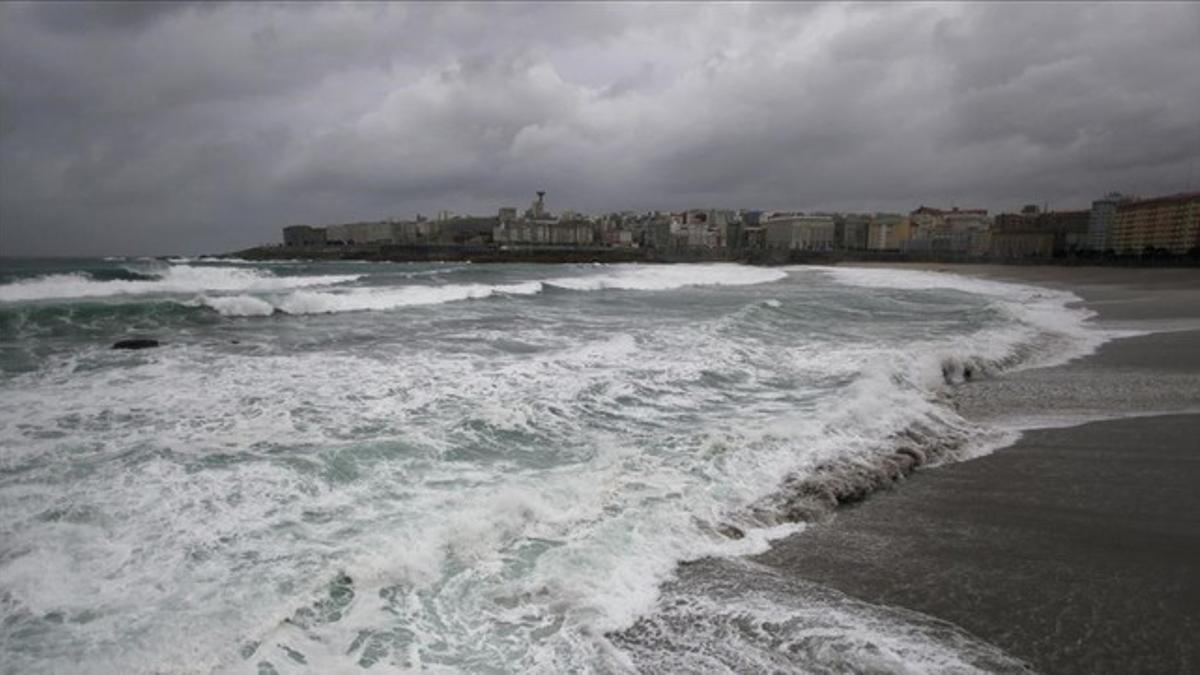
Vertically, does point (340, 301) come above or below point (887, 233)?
below

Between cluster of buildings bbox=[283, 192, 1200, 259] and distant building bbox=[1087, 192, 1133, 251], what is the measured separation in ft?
0.56

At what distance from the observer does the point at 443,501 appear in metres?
5.39

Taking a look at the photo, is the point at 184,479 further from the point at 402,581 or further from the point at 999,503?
the point at 999,503

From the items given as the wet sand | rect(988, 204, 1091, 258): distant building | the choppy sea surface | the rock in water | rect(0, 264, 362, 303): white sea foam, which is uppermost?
rect(988, 204, 1091, 258): distant building

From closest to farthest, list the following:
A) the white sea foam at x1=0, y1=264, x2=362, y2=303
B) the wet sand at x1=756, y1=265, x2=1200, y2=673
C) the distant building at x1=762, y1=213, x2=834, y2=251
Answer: the wet sand at x1=756, y1=265, x2=1200, y2=673, the white sea foam at x1=0, y1=264, x2=362, y2=303, the distant building at x1=762, y1=213, x2=834, y2=251

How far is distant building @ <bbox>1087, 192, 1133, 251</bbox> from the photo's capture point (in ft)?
382

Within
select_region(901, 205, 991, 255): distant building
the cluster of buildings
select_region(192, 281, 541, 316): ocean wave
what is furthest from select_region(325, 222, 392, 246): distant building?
select_region(192, 281, 541, 316): ocean wave

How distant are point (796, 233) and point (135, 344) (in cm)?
15111

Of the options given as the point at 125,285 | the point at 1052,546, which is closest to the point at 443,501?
the point at 1052,546

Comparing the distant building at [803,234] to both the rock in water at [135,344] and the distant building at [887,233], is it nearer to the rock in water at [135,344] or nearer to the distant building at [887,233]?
the distant building at [887,233]

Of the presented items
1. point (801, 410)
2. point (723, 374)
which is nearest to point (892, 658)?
point (801, 410)

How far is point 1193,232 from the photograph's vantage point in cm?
8819

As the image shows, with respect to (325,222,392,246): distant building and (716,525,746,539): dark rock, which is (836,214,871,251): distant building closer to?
(325,222,392,246): distant building

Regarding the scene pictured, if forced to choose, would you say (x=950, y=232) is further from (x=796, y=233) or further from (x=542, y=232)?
(x=542, y=232)
